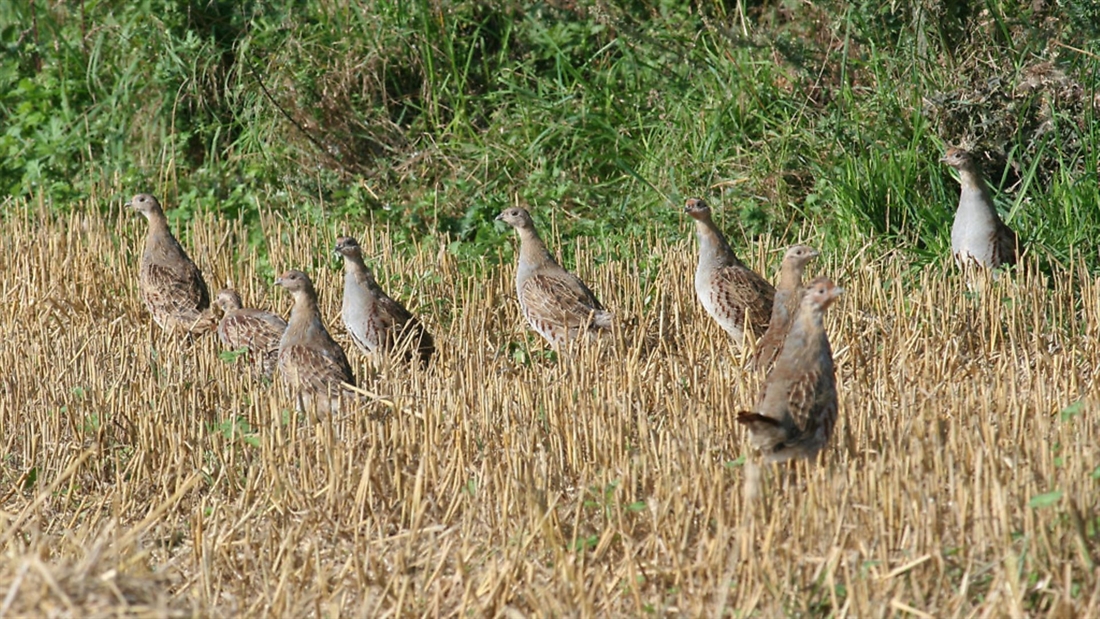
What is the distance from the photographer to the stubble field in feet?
16.3

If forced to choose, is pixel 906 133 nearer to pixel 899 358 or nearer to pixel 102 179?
pixel 899 358

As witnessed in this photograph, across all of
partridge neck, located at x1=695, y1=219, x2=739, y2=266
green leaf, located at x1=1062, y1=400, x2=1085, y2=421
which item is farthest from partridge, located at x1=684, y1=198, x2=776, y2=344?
green leaf, located at x1=1062, y1=400, x2=1085, y2=421

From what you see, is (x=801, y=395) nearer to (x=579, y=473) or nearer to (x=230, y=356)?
(x=579, y=473)

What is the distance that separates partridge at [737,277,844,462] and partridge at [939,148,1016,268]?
306cm

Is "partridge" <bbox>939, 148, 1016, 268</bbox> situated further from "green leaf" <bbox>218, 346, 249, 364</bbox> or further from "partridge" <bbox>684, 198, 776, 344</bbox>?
"green leaf" <bbox>218, 346, 249, 364</bbox>

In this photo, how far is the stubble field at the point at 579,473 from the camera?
16.3ft

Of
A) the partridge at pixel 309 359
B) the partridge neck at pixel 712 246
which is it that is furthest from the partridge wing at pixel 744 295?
the partridge at pixel 309 359

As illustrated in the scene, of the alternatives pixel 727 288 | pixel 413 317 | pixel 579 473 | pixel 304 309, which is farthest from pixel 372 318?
pixel 579 473

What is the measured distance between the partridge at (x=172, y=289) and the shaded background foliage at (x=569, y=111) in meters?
1.78

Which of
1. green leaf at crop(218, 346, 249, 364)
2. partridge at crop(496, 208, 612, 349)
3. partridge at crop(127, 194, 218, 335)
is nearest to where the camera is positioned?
green leaf at crop(218, 346, 249, 364)

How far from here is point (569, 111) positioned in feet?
40.4

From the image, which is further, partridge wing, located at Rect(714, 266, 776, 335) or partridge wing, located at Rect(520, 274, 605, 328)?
partridge wing, located at Rect(520, 274, 605, 328)

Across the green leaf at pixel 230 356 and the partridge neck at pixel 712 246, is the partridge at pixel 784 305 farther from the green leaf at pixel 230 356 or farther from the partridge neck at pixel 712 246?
the green leaf at pixel 230 356

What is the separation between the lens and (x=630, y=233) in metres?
11.0
